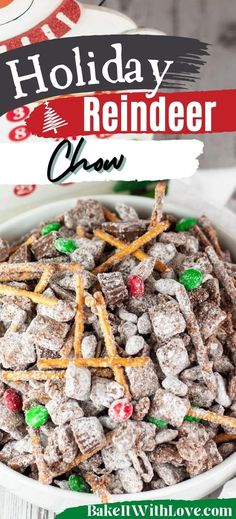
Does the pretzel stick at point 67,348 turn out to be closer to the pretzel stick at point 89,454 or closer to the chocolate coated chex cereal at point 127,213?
the pretzel stick at point 89,454

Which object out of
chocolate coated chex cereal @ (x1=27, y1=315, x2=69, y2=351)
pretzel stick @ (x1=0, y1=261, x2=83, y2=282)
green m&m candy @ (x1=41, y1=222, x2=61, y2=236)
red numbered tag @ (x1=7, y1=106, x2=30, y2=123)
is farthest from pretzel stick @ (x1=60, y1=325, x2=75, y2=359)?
red numbered tag @ (x1=7, y1=106, x2=30, y2=123)

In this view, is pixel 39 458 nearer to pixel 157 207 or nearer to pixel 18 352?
pixel 18 352

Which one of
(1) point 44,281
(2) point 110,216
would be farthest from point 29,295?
(2) point 110,216

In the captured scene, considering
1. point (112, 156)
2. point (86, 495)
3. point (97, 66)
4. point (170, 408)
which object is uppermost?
point (97, 66)

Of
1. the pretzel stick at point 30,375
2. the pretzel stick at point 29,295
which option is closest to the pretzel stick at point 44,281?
the pretzel stick at point 29,295

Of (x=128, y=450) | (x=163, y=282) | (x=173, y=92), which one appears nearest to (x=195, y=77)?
(x=173, y=92)
